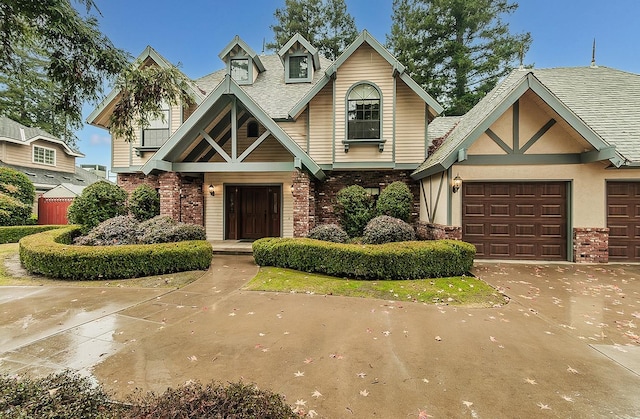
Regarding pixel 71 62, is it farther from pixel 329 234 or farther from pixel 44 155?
pixel 44 155

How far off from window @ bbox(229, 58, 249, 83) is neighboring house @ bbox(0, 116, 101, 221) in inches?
586

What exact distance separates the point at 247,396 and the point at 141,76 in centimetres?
475

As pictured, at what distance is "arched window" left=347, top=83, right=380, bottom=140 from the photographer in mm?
11328

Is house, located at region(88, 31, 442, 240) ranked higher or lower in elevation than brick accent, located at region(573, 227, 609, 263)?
higher

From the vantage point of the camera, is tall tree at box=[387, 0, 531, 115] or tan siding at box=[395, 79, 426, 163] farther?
tall tree at box=[387, 0, 531, 115]

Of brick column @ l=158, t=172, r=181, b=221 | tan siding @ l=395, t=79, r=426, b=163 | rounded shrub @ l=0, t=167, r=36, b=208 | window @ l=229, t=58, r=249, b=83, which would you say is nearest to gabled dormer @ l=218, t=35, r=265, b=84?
window @ l=229, t=58, r=249, b=83

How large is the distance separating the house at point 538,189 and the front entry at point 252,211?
662cm

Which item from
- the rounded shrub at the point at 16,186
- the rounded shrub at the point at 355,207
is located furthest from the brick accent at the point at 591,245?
the rounded shrub at the point at 16,186

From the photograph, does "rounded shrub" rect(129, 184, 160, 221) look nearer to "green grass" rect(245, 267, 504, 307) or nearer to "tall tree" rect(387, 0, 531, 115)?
"green grass" rect(245, 267, 504, 307)

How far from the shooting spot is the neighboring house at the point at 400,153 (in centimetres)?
880

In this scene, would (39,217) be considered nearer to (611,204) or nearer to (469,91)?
(611,204)

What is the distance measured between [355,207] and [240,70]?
30.0ft

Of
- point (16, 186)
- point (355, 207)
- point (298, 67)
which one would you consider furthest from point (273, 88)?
point (16, 186)

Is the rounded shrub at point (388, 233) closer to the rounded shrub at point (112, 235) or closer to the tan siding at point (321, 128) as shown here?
the tan siding at point (321, 128)
